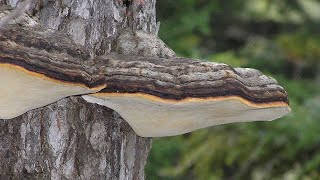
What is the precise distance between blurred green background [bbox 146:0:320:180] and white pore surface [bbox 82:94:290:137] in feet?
10.6

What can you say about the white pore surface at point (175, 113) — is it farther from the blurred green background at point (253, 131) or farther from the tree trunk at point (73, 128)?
the blurred green background at point (253, 131)

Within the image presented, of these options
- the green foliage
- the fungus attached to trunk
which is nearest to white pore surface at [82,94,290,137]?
the fungus attached to trunk

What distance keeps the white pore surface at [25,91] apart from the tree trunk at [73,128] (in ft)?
0.58

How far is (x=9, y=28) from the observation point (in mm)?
2367

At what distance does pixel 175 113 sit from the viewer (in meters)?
2.74

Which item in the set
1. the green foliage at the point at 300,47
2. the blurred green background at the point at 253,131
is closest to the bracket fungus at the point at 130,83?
the blurred green background at the point at 253,131

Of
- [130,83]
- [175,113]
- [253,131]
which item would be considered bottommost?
[253,131]

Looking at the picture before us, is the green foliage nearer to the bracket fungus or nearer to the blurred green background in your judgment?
the blurred green background

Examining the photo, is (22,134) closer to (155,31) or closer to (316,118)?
(155,31)

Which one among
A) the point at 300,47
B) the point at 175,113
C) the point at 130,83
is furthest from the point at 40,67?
the point at 300,47

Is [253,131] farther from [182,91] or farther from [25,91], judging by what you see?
[25,91]

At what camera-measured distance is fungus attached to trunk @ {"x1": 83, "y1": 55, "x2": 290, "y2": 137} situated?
8.08 feet

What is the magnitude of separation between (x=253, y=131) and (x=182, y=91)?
12.4 feet

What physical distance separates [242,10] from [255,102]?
7227mm
